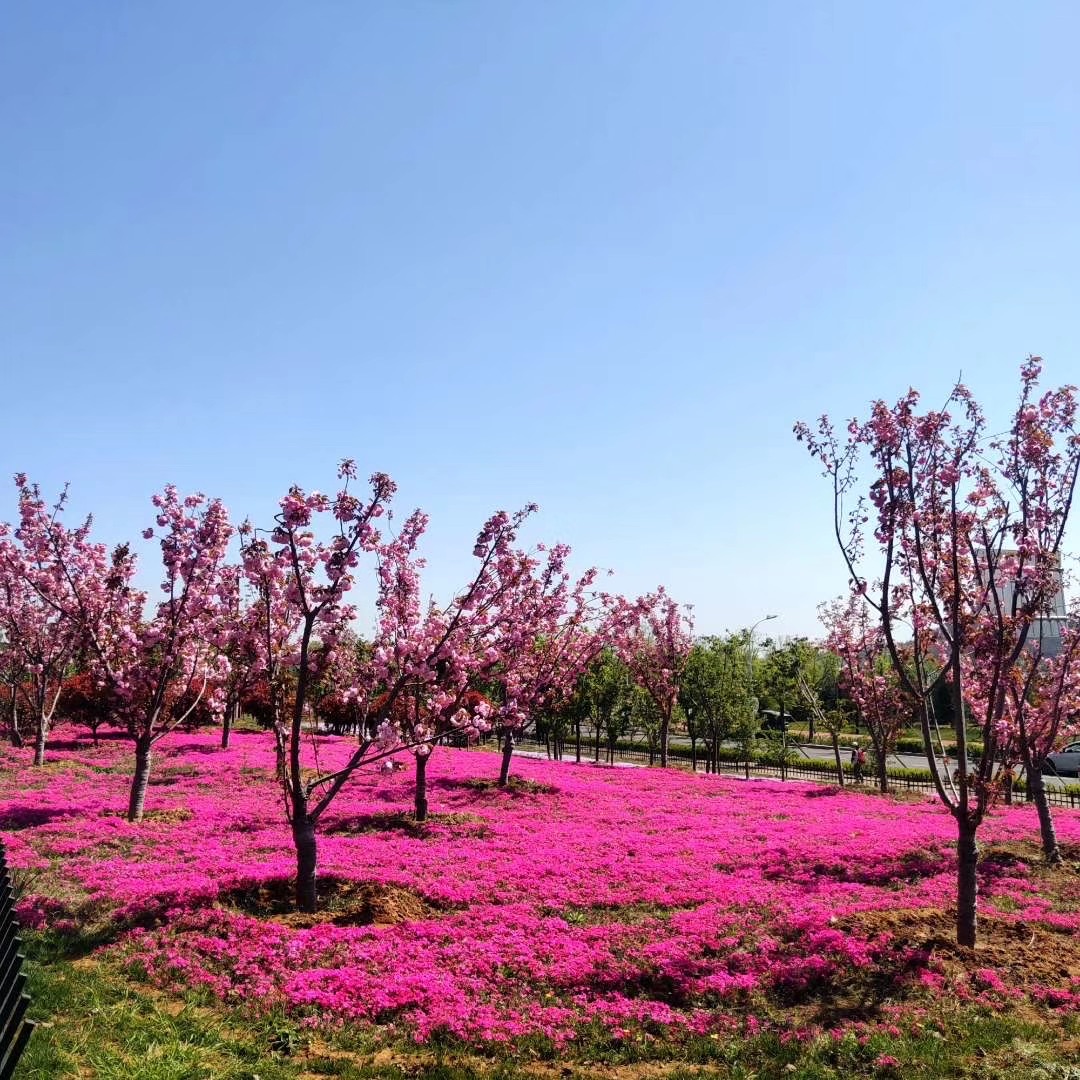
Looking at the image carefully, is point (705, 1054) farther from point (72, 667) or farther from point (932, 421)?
point (72, 667)

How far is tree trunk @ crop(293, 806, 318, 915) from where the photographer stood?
11.3m

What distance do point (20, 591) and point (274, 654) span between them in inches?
850

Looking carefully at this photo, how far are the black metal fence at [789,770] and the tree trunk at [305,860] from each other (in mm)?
26076

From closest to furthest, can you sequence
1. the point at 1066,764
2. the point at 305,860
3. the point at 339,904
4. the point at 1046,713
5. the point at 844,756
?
1. the point at 305,860
2. the point at 339,904
3. the point at 1046,713
4. the point at 1066,764
5. the point at 844,756

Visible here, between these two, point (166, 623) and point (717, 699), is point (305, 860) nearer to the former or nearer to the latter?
point (166, 623)

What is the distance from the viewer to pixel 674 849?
16.6 metres

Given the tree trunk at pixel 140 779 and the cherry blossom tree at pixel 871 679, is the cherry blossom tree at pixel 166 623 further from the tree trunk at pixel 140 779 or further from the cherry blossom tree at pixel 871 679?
the cherry blossom tree at pixel 871 679

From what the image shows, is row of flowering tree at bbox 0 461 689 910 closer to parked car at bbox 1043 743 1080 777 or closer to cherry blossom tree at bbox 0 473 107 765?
cherry blossom tree at bbox 0 473 107 765

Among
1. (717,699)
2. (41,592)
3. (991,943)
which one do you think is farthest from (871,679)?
(41,592)

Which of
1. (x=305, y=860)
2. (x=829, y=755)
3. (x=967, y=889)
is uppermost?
(x=967, y=889)

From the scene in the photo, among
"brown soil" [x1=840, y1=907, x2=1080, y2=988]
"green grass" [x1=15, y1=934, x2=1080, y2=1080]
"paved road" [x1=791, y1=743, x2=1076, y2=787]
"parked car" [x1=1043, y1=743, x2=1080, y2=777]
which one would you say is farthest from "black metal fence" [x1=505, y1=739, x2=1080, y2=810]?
"green grass" [x1=15, y1=934, x2=1080, y2=1080]

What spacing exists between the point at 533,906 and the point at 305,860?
12.0 ft

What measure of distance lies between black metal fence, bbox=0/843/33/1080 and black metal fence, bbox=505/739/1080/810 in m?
31.1

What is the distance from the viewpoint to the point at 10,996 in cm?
479
